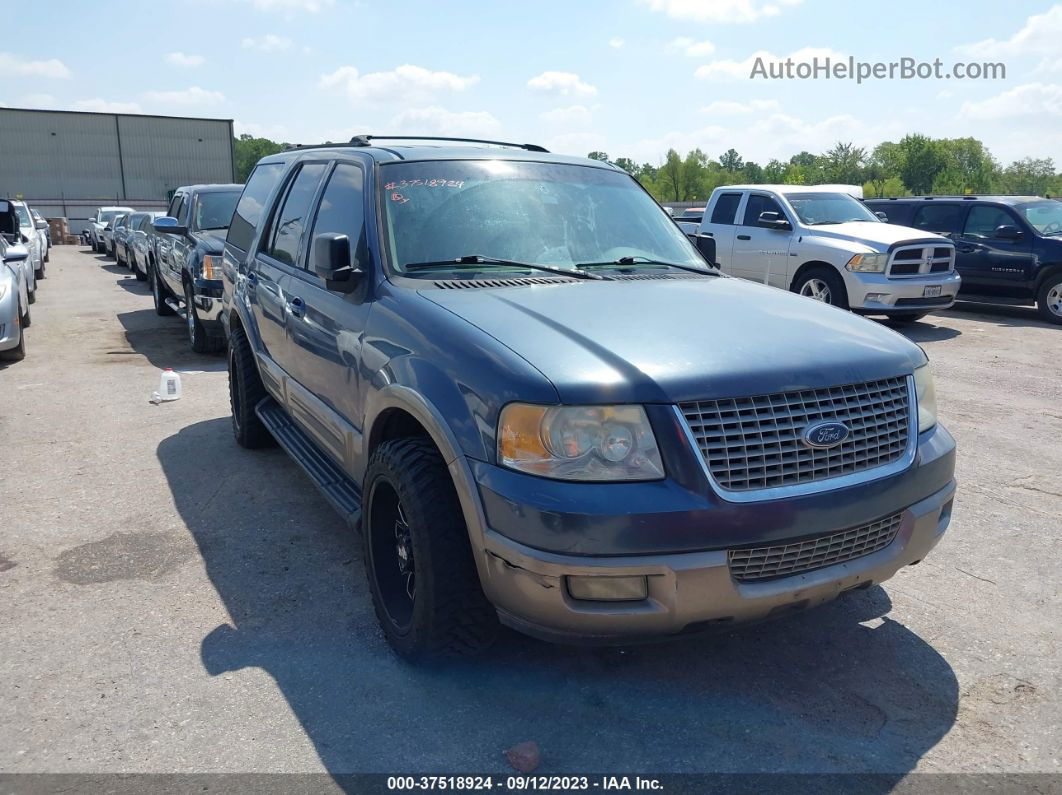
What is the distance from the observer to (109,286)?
1880 centimetres

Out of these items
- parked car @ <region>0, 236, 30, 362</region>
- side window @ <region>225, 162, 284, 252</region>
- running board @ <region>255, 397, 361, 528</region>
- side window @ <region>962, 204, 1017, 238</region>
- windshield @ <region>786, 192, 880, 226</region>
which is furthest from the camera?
side window @ <region>962, 204, 1017, 238</region>

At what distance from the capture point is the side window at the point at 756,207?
42.2ft

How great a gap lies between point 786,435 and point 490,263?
162 cm

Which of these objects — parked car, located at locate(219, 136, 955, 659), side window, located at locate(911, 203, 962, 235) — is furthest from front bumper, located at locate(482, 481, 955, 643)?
side window, located at locate(911, 203, 962, 235)

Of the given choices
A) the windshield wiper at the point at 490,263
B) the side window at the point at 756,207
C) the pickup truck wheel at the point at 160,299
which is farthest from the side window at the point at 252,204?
the side window at the point at 756,207

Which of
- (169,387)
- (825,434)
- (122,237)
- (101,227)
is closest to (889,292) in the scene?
(169,387)

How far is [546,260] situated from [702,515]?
1.71 m

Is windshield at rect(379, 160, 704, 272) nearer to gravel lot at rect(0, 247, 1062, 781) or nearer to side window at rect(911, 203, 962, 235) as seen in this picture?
gravel lot at rect(0, 247, 1062, 781)

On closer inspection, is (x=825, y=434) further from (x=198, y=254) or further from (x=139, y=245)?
(x=139, y=245)

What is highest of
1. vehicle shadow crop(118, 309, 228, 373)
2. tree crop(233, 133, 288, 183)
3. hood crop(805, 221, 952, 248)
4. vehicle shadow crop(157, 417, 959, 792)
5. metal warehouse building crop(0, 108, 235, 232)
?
tree crop(233, 133, 288, 183)

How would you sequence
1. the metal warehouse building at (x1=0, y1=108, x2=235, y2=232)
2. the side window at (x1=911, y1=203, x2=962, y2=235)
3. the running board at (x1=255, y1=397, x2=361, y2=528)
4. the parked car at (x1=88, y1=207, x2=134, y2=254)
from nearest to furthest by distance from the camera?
the running board at (x1=255, y1=397, x2=361, y2=528), the side window at (x1=911, y1=203, x2=962, y2=235), the parked car at (x1=88, y1=207, x2=134, y2=254), the metal warehouse building at (x1=0, y1=108, x2=235, y2=232)

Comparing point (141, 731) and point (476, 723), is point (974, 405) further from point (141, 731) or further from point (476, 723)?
point (141, 731)

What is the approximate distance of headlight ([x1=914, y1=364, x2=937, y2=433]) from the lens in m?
3.27

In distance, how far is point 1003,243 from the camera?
1334 centimetres
